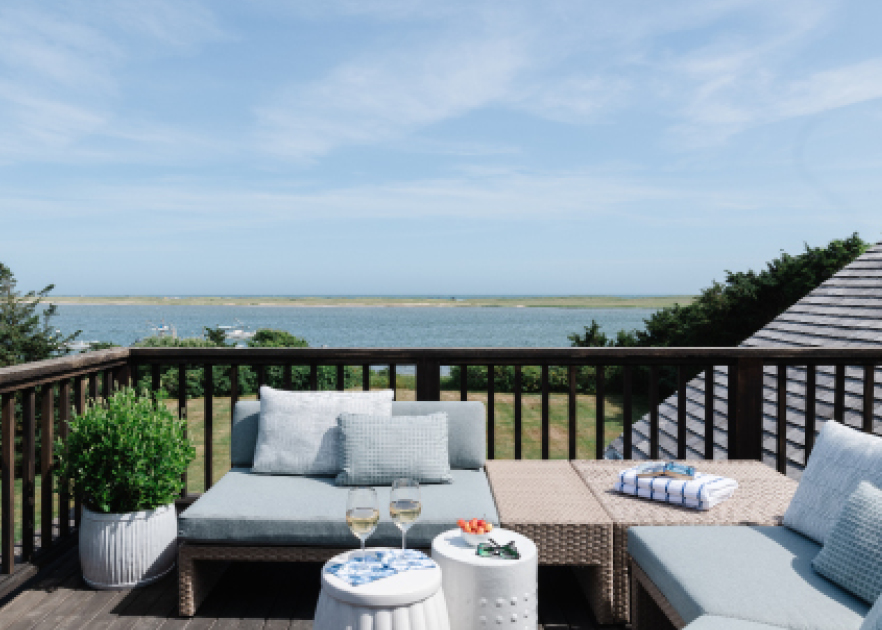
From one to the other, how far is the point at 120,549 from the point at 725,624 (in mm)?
2422

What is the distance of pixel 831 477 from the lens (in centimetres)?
213

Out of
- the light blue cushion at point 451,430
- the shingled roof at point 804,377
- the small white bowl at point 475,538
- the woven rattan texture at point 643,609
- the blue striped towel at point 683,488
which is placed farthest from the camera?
the shingled roof at point 804,377

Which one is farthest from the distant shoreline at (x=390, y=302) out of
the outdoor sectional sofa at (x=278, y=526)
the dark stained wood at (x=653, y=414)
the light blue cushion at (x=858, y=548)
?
the light blue cushion at (x=858, y=548)

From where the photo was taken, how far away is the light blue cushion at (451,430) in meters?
3.11

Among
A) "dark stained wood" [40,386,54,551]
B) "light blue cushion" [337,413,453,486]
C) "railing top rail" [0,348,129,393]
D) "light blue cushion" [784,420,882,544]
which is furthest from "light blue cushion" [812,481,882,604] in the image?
"dark stained wood" [40,386,54,551]

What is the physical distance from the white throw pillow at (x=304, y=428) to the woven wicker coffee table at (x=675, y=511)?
116 centimetres

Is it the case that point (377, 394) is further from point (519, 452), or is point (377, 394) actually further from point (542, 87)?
point (542, 87)

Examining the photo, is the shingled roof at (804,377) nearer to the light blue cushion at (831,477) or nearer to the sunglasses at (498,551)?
the light blue cushion at (831,477)

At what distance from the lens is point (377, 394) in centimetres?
317

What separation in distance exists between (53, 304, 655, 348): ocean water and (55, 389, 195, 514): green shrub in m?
16.8

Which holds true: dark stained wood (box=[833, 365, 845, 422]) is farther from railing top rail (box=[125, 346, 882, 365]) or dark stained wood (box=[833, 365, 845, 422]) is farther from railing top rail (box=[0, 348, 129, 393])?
railing top rail (box=[0, 348, 129, 393])

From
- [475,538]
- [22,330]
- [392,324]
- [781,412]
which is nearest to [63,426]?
[475,538]

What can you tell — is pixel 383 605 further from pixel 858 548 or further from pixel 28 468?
pixel 28 468

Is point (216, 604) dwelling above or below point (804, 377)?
below
